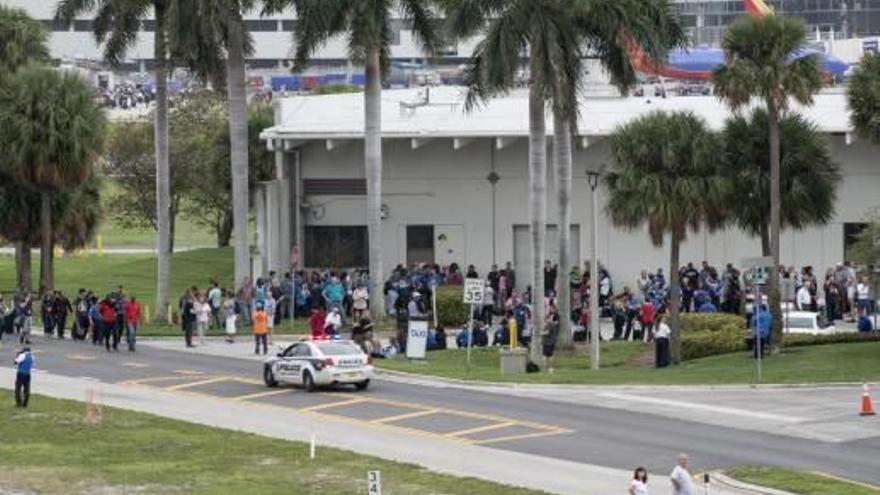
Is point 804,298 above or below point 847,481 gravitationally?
above

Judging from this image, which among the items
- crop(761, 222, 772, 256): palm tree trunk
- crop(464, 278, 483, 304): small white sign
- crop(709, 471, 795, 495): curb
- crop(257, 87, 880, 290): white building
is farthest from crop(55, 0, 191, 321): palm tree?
crop(709, 471, 795, 495): curb

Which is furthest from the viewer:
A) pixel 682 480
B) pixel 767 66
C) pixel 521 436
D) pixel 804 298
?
pixel 804 298

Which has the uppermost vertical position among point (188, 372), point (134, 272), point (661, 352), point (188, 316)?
point (134, 272)

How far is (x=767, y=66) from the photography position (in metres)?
44.4

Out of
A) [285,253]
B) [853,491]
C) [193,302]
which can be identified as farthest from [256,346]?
[853,491]

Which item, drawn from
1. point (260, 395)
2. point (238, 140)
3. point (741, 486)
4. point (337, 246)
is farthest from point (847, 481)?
point (337, 246)

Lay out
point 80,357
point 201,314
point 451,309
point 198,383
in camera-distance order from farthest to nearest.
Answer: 1. point 451,309
2. point 201,314
3. point 80,357
4. point 198,383

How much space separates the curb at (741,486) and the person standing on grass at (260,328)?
21.5 m

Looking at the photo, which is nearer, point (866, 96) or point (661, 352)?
point (661, 352)

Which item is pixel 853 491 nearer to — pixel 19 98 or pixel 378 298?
pixel 378 298

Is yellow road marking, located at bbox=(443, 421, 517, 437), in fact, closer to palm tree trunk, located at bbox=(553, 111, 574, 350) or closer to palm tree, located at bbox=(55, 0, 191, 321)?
palm tree trunk, located at bbox=(553, 111, 574, 350)

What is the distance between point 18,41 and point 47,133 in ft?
33.3

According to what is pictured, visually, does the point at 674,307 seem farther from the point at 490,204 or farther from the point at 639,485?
the point at 639,485

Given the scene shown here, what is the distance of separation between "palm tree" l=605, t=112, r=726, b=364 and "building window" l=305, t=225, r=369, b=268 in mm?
22818
